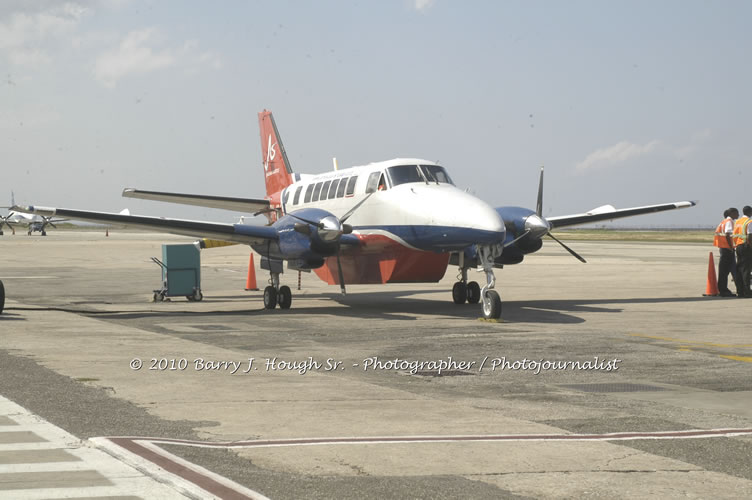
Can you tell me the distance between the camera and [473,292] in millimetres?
21547

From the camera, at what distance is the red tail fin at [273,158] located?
26.5m

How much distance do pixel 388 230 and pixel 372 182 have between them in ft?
4.87

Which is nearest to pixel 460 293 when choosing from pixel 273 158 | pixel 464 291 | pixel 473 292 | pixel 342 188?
pixel 464 291

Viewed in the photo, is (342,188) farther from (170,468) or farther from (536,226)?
(170,468)

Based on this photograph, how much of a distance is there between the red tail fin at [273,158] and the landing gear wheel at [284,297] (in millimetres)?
5995

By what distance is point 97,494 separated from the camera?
5.14 metres

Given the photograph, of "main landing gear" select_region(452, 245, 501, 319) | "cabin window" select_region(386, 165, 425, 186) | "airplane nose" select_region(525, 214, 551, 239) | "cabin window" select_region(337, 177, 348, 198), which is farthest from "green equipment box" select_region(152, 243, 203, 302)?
"airplane nose" select_region(525, 214, 551, 239)

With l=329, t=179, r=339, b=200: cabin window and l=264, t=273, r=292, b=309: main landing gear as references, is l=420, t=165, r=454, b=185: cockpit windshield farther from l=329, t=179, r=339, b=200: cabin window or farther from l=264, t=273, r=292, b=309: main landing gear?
l=264, t=273, r=292, b=309: main landing gear

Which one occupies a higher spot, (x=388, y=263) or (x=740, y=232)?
(x=740, y=232)

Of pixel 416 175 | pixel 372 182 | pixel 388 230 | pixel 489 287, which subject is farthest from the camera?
pixel 372 182

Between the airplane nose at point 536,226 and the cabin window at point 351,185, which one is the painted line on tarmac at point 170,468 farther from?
the cabin window at point 351,185

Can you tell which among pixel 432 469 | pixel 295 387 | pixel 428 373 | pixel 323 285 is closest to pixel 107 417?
pixel 295 387

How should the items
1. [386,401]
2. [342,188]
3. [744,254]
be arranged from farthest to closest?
[744,254] < [342,188] < [386,401]

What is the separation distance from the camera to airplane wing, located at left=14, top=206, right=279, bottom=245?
19250 millimetres
